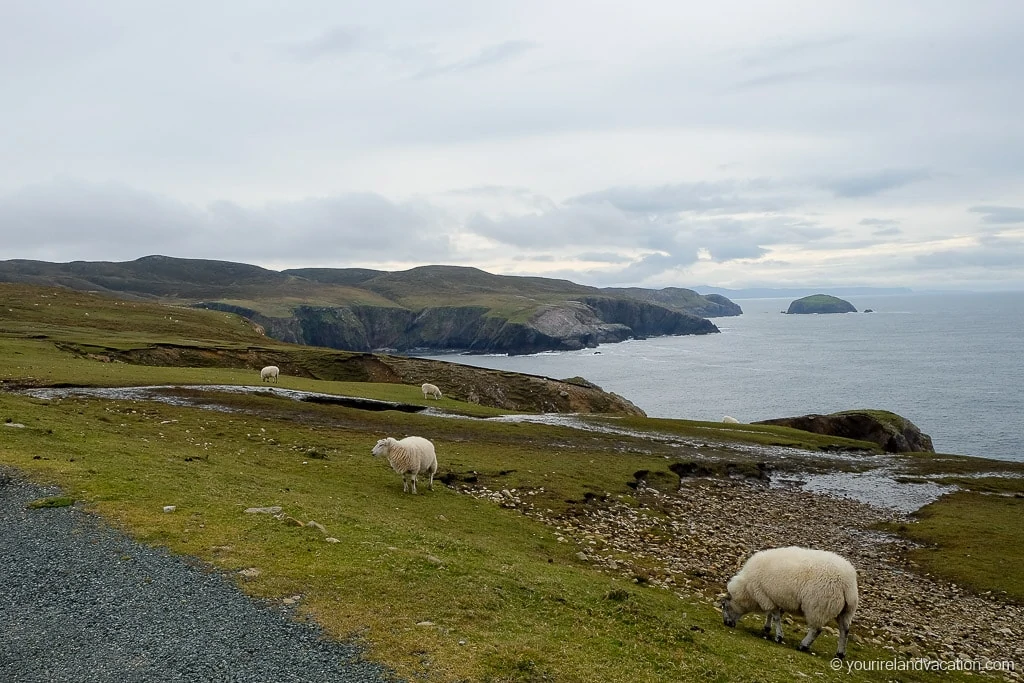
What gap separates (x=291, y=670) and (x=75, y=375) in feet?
142

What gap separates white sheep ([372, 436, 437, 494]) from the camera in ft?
82.6

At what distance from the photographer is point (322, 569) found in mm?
13562

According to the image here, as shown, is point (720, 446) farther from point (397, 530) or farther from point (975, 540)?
point (397, 530)

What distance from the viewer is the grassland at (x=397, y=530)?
11.2 m

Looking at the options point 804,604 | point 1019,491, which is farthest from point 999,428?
point 804,604

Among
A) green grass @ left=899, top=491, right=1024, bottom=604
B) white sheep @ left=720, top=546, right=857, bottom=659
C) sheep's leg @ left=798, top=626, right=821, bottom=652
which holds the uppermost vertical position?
white sheep @ left=720, top=546, right=857, bottom=659

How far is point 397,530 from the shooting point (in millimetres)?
17891

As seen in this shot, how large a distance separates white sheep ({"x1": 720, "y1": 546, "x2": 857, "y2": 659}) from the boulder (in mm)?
58991

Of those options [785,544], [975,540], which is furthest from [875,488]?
[785,544]

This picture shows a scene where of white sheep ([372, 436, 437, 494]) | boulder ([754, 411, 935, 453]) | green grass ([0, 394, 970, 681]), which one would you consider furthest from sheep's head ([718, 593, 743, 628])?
boulder ([754, 411, 935, 453])

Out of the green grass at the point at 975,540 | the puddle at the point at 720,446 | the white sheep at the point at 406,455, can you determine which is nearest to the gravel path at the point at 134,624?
the white sheep at the point at 406,455

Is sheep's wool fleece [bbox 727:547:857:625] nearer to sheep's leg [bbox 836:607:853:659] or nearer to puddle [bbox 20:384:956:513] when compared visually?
sheep's leg [bbox 836:607:853:659]

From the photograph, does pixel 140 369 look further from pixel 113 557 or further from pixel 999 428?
pixel 999 428

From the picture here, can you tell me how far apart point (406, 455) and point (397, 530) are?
295 inches
